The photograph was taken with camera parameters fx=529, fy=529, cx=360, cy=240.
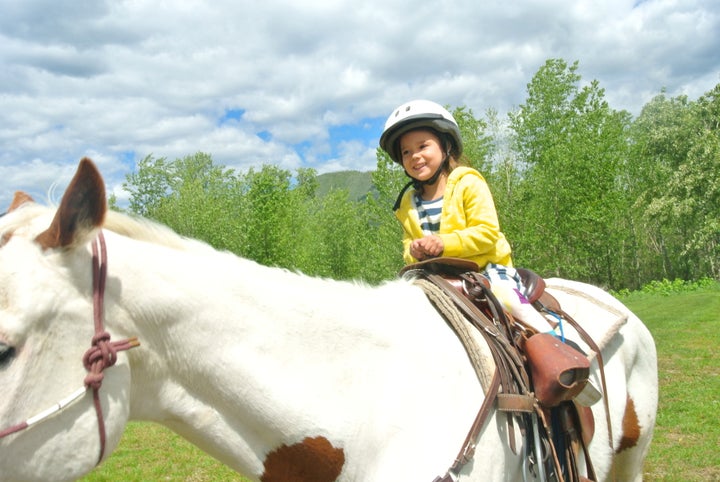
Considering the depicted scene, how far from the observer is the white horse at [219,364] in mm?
1632

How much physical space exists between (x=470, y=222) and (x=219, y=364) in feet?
5.11

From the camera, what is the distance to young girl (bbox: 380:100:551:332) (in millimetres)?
2746

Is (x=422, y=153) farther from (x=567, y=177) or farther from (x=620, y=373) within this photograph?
(x=567, y=177)

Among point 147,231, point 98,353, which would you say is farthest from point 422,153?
point 98,353

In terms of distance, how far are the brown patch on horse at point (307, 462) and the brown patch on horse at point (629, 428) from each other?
92.8 inches

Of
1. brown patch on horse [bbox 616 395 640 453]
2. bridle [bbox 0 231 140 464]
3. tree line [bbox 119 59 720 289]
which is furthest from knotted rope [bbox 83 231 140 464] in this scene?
tree line [bbox 119 59 720 289]

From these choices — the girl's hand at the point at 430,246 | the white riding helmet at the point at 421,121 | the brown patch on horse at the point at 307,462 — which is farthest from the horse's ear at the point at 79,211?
the white riding helmet at the point at 421,121

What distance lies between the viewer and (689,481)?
570 cm

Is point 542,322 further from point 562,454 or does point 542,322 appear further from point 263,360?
point 263,360

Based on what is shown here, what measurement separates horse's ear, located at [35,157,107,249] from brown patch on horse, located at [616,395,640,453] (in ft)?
10.9

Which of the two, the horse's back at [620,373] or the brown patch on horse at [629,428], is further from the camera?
the brown patch on horse at [629,428]

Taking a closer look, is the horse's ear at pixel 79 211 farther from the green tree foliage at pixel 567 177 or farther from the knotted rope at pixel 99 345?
the green tree foliage at pixel 567 177

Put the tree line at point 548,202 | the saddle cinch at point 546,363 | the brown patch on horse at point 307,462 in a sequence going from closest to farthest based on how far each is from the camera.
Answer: the brown patch on horse at point 307,462 → the saddle cinch at point 546,363 → the tree line at point 548,202

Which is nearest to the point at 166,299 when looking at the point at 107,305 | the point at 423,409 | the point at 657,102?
the point at 107,305
